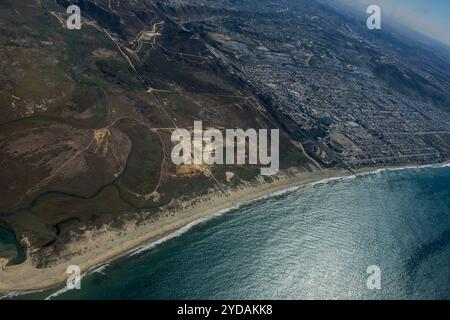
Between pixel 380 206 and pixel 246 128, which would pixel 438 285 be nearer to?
pixel 380 206

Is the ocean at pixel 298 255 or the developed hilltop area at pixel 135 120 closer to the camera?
the ocean at pixel 298 255

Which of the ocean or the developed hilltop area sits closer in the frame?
the ocean

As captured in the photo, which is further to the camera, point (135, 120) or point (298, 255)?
point (135, 120)

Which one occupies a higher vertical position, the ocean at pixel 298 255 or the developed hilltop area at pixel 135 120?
the developed hilltop area at pixel 135 120

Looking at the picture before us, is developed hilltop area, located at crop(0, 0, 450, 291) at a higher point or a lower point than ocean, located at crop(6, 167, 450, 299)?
higher

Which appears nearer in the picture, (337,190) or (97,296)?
(97,296)

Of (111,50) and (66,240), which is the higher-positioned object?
(111,50)

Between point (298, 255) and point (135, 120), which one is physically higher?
point (135, 120)
